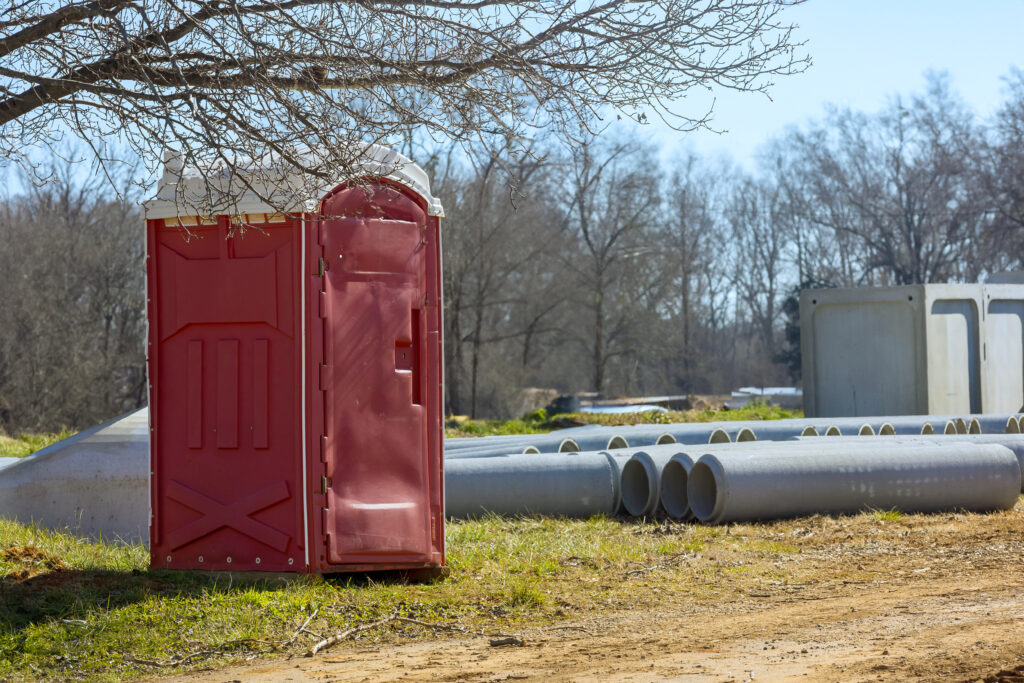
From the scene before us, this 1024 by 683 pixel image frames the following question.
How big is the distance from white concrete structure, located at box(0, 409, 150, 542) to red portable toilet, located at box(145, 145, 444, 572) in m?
2.77

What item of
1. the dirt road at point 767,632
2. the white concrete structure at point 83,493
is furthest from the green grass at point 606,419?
the dirt road at point 767,632

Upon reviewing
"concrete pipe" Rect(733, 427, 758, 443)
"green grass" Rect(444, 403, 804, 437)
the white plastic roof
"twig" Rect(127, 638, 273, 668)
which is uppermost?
the white plastic roof

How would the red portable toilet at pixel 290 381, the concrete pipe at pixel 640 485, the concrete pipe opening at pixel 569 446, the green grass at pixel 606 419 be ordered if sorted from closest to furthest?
the red portable toilet at pixel 290 381 → the concrete pipe at pixel 640 485 → the concrete pipe opening at pixel 569 446 → the green grass at pixel 606 419

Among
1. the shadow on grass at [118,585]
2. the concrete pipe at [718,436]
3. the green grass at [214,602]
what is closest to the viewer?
the green grass at [214,602]

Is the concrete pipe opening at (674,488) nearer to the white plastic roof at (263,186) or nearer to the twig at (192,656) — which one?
the white plastic roof at (263,186)

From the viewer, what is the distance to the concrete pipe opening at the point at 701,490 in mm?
10820

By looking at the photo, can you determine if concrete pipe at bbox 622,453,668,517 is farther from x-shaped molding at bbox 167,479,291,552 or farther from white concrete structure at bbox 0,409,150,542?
x-shaped molding at bbox 167,479,291,552

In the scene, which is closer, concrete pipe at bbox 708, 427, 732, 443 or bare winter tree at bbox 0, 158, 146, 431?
concrete pipe at bbox 708, 427, 732, 443

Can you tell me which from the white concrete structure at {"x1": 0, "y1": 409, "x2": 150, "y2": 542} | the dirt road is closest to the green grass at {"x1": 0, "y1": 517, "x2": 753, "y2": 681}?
the dirt road

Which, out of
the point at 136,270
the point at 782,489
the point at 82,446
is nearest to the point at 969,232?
the point at 136,270

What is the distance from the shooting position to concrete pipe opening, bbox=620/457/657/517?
37.4 feet

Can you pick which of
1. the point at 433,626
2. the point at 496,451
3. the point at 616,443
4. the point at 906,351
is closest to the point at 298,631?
the point at 433,626

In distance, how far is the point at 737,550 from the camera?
9.21m

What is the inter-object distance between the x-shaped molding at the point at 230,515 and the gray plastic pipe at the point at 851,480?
16.0 ft
